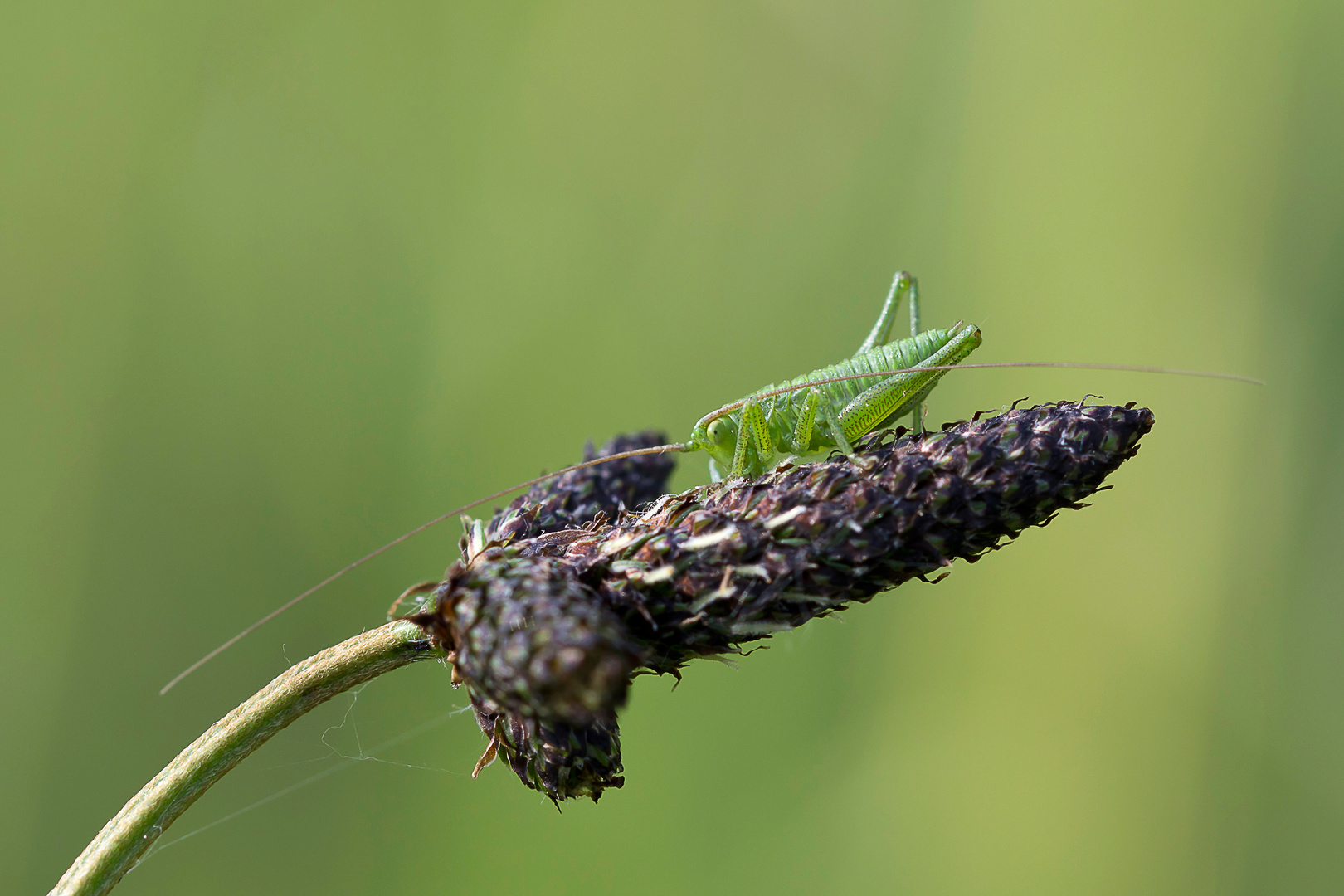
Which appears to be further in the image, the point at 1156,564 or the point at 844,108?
the point at 844,108

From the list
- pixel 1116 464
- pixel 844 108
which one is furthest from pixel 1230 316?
pixel 1116 464

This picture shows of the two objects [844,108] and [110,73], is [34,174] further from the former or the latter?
[844,108]

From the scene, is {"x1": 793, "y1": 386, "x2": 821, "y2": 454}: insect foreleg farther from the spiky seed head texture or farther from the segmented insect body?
the spiky seed head texture

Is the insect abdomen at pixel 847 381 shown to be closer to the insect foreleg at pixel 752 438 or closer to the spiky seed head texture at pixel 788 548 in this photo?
the insect foreleg at pixel 752 438

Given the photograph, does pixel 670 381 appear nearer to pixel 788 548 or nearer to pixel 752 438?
pixel 752 438

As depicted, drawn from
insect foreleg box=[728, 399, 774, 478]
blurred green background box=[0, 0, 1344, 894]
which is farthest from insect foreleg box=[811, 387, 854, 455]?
blurred green background box=[0, 0, 1344, 894]

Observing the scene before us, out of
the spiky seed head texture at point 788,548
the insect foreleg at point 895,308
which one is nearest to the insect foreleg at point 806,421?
the insect foreleg at point 895,308
